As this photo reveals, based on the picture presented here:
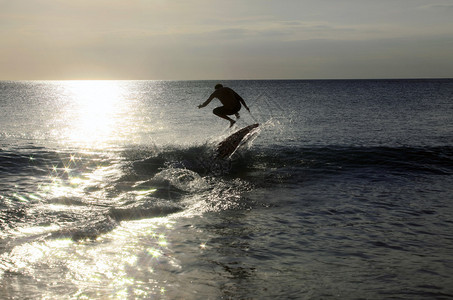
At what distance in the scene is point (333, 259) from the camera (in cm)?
618

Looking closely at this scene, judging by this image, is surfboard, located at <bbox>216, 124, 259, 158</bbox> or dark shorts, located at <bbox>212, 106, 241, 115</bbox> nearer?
dark shorts, located at <bbox>212, 106, 241, 115</bbox>

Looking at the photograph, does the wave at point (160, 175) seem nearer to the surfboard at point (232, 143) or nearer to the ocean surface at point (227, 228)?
the ocean surface at point (227, 228)

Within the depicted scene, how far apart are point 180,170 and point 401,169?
7857mm

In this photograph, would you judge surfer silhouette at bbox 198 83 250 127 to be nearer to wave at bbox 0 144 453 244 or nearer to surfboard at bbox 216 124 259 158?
surfboard at bbox 216 124 259 158

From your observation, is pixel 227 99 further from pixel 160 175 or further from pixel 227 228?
pixel 227 228

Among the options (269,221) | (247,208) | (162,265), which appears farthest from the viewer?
(247,208)

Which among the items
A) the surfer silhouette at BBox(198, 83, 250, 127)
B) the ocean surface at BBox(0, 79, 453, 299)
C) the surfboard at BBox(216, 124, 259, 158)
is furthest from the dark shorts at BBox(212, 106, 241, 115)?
the ocean surface at BBox(0, 79, 453, 299)

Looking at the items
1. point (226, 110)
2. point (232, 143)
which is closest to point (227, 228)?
point (226, 110)

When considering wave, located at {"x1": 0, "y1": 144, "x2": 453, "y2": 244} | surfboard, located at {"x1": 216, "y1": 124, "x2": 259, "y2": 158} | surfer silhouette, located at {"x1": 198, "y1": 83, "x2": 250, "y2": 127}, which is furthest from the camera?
surfboard, located at {"x1": 216, "y1": 124, "x2": 259, "y2": 158}

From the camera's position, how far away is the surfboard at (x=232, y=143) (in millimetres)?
16031

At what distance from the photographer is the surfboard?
1603 cm

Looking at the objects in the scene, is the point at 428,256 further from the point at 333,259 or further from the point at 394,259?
the point at 333,259

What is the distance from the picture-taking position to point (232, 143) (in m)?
16.2

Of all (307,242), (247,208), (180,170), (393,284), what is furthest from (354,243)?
(180,170)
